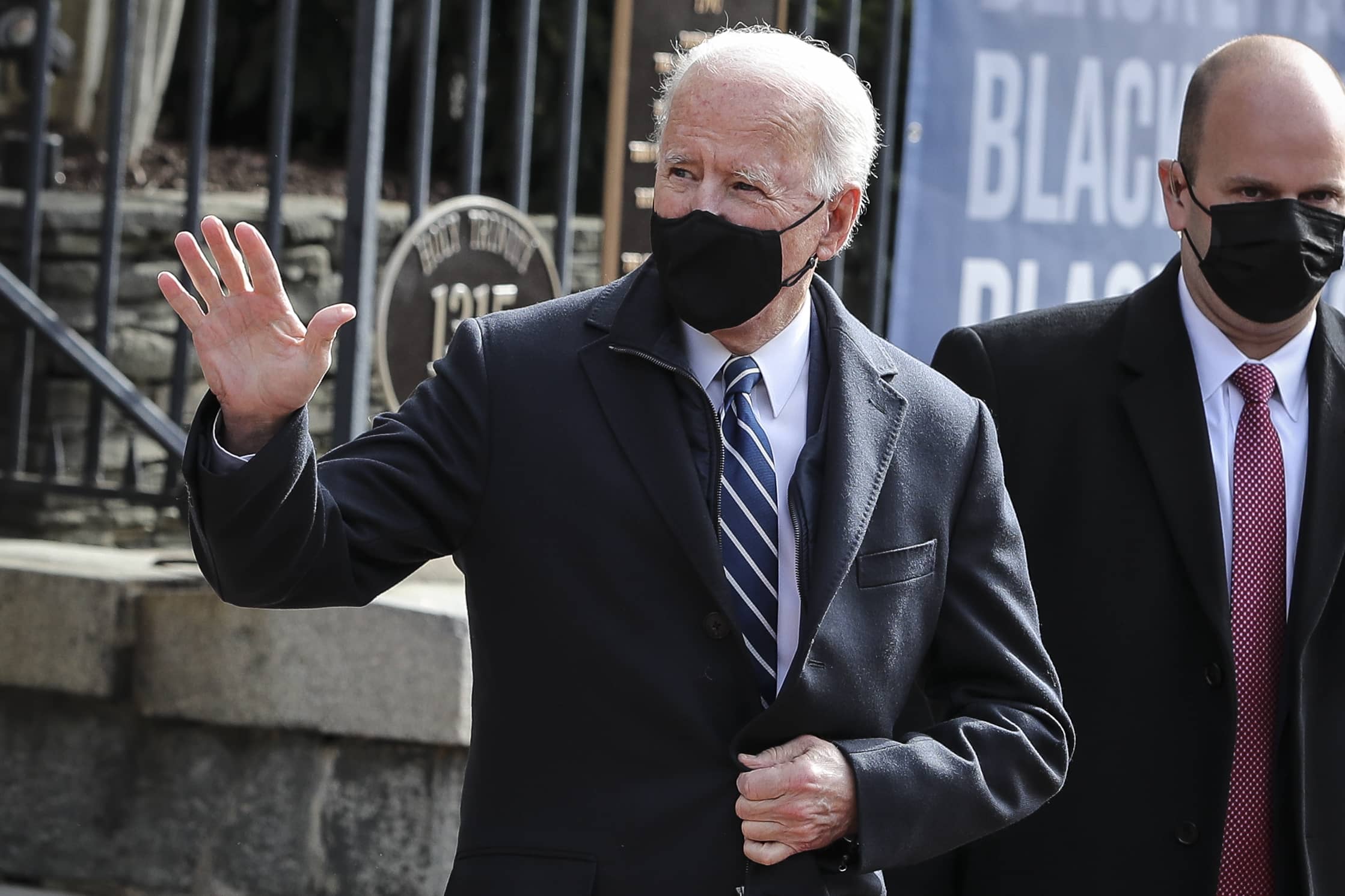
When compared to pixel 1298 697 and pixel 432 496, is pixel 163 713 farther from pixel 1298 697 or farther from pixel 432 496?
pixel 1298 697

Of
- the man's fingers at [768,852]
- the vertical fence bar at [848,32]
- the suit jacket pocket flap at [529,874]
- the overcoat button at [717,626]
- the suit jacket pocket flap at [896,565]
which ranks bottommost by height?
the suit jacket pocket flap at [529,874]

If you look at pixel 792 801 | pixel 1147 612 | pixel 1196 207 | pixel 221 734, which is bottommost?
pixel 221 734

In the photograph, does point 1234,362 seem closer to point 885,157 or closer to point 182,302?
point 182,302

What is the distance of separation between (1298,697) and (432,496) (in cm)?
133

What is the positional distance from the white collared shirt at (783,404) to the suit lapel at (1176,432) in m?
0.69

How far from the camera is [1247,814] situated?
278 cm

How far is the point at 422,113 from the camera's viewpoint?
436 cm

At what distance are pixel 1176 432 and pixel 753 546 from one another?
0.90 metres

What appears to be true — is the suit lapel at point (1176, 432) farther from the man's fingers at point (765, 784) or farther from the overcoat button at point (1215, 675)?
the man's fingers at point (765, 784)

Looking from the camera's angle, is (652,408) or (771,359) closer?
(652,408)

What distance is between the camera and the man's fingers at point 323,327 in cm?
204

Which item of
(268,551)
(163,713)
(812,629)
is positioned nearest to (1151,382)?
(812,629)

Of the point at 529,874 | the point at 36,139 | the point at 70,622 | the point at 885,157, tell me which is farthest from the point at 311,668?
the point at 529,874

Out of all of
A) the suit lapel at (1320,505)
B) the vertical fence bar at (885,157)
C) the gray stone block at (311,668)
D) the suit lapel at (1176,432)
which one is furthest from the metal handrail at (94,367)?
the suit lapel at (1320,505)
